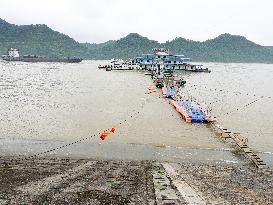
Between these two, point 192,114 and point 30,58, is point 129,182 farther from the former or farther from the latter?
point 30,58

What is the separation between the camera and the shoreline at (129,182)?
55.7 ft

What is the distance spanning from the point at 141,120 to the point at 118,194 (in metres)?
19.9

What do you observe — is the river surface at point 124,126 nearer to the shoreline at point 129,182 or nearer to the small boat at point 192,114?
the small boat at point 192,114

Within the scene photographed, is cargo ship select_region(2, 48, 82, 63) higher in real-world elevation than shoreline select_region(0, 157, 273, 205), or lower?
higher

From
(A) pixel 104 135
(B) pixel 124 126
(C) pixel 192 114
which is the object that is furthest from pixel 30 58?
(A) pixel 104 135

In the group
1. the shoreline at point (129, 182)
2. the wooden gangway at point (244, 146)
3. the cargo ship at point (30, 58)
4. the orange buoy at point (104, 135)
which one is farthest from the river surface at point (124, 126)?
the cargo ship at point (30, 58)

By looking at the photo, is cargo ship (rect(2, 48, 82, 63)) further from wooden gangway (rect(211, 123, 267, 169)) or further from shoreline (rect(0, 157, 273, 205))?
shoreline (rect(0, 157, 273, 205))

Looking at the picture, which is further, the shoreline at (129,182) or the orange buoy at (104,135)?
the orange buoy at (104,135)

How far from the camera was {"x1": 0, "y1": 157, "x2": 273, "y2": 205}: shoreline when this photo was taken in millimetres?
16969

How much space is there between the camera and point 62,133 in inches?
1208

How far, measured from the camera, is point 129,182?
62.0ft

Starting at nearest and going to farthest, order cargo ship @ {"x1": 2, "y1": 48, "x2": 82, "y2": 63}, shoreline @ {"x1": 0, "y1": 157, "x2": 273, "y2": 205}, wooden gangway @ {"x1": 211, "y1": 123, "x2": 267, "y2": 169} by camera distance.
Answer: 1. shoreline @ {"x1": 0, "y1": 157, "x2": 273, "y2": 205}
2. wooden gangway @ {"x1": 211, "y1": 123, "x2": 267, "y2": 169}
3. cargo ship @ {"x1": 2, "y1": 48, "x2": 82, "y2": 63}

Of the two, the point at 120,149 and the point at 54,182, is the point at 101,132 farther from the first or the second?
the point at 54,182

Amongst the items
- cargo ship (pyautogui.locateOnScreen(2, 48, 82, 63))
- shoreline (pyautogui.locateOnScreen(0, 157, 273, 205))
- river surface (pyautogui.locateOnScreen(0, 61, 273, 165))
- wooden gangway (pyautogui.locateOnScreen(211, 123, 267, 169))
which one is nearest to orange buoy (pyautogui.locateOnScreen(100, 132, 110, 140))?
river surface (pyautogui.locateOnScreen(0, 61, 273, 165))
